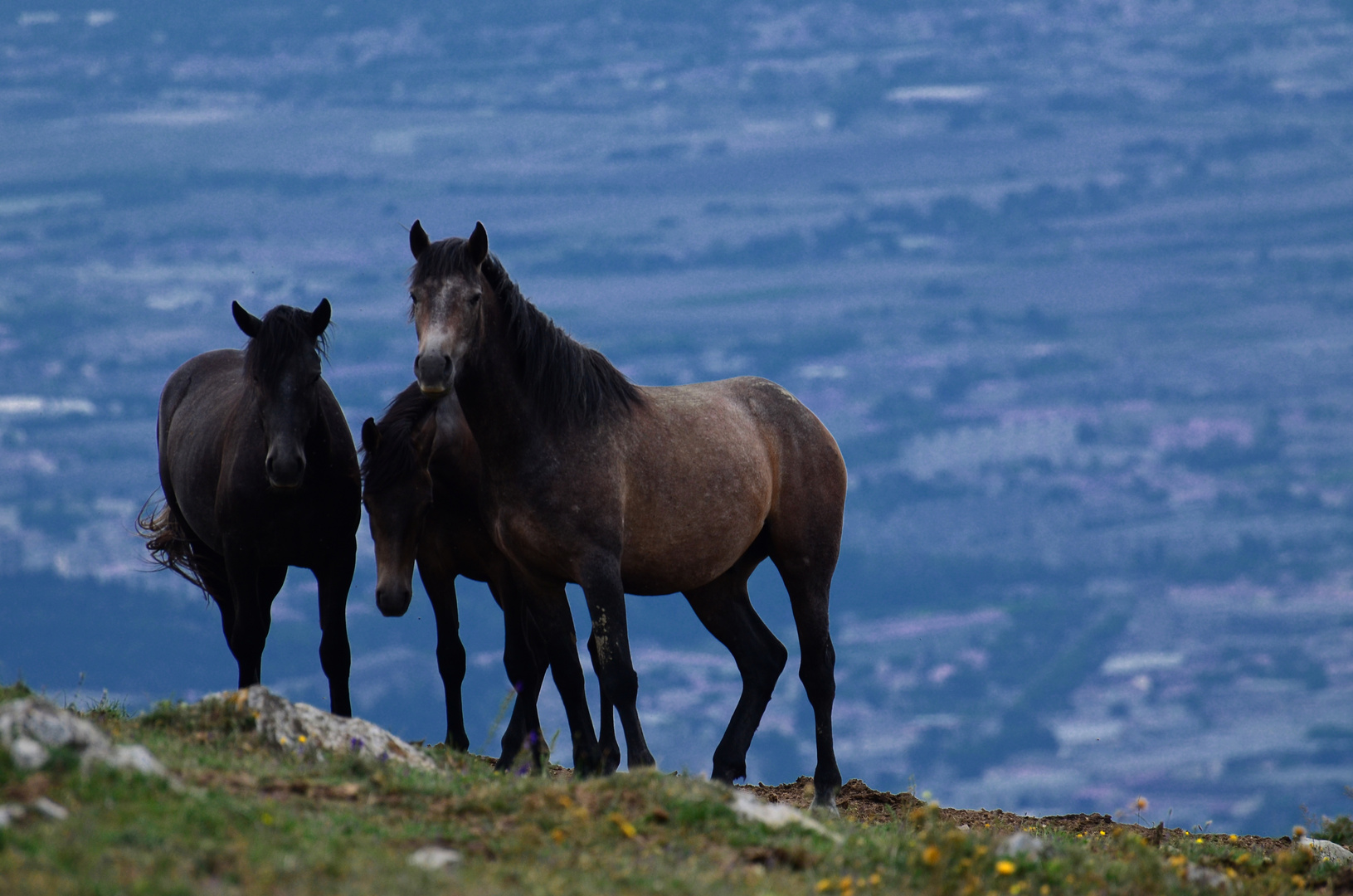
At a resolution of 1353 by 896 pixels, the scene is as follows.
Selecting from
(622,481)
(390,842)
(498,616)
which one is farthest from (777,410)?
(498,616)

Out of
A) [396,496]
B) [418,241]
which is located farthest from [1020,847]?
[396,496]

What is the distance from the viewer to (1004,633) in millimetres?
84688

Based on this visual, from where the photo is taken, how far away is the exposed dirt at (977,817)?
10.3 meters

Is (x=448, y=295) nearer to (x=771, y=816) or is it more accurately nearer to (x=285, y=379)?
(x=285, y=379)

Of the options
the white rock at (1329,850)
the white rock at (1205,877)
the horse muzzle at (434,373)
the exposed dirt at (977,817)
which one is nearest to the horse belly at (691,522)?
the horse muzzle at (434,373)

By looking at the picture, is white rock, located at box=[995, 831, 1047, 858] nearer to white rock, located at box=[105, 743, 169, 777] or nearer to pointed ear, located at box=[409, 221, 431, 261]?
white rock, located at box=[105, 743, 169, 777]

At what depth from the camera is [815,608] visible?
10.9m

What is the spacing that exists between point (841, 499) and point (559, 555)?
301 centimetres

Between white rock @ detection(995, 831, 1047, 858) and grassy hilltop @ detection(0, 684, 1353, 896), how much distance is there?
0.11 ft

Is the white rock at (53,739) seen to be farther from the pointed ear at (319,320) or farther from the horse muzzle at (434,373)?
the pointed ear at (319,320)

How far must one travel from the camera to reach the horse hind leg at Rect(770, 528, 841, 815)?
10.8 m

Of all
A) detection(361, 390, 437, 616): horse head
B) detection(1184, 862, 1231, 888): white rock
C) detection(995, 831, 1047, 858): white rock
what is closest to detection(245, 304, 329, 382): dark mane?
detection(361, 390, 437, 616): horse head

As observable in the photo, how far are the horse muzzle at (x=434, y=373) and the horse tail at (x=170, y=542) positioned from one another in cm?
515

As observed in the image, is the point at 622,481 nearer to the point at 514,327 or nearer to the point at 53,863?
the point at 514,327
